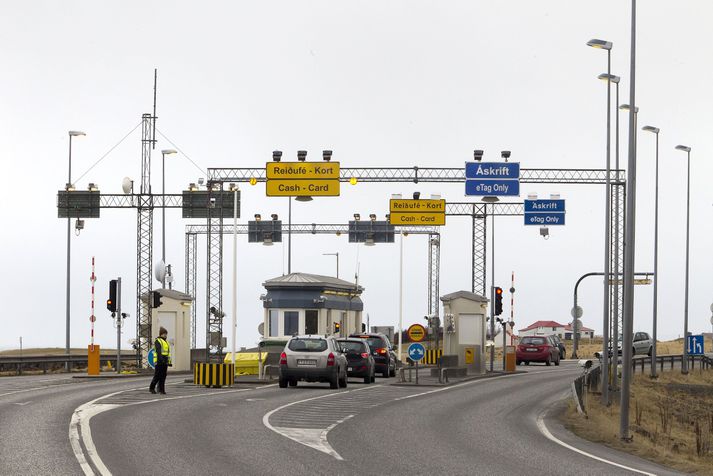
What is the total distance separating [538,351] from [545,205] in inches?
371

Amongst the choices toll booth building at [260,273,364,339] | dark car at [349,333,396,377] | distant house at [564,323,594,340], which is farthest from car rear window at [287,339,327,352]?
distant house at [564,323,594,340]

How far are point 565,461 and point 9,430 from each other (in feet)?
26.4

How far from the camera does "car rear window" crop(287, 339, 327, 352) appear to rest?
33.4 metres

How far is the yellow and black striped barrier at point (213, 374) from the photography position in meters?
33.7

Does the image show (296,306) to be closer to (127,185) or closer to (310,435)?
(127,185)

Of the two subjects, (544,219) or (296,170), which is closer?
(296,170)

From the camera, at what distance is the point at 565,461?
1561 cm

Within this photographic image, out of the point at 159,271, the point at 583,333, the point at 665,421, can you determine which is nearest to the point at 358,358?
the point at 665,421

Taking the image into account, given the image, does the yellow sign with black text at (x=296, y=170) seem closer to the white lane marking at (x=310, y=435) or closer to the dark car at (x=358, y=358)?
the dark car at (x=358, y=358)

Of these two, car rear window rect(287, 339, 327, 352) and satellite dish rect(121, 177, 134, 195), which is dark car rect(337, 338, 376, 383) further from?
satellite dish rect(121, 177, 134, 195)

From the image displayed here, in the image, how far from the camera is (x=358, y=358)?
38.0 m

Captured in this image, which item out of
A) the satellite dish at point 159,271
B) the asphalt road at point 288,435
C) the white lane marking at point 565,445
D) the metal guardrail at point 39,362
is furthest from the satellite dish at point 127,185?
the white lane marking at point 565,445

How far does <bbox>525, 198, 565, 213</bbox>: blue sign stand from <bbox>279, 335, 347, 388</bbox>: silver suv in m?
23.0

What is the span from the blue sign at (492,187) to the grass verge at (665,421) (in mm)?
8640
